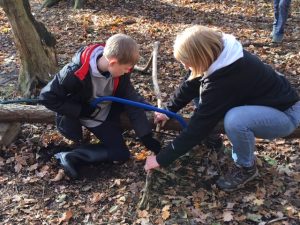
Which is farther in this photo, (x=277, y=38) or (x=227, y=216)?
(x=277, y=38)

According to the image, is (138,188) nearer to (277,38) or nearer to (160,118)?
(160,118)

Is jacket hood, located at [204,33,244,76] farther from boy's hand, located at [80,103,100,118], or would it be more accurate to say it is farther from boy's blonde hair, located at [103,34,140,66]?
boy's hand, located at [80,103,100,118]

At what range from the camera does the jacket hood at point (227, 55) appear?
9.63ft

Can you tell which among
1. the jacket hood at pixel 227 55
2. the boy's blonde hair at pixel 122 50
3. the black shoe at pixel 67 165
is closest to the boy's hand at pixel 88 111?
the black shoe at pixel 67 165

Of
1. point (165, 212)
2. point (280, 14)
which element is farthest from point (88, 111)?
point (280, 14)

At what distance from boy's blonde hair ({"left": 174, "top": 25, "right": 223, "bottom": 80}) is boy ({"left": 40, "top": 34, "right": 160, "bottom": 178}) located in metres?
0.47

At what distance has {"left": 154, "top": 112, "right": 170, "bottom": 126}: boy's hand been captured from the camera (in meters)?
3.70

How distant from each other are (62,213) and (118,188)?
1.72ft

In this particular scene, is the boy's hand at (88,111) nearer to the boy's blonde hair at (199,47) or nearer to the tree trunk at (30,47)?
the boy's blonde hair at (199,47)

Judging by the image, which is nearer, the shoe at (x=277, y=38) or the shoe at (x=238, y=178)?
the shoe at (x=238, y=178)

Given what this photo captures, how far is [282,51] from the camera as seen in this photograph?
6410 millimetres

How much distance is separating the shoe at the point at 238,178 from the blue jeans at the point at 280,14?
152 inches

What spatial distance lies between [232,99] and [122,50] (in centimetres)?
94

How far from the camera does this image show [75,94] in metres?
3.58
